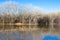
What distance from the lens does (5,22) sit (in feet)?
20.0

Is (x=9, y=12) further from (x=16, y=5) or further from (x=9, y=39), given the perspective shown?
(x=9, y=39)

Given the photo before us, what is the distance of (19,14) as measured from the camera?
20.1 feet

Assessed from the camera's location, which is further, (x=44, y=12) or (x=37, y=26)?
(x=44, y=12)

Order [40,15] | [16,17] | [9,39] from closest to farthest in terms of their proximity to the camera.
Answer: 1. [9,39]
2. [16,17]
3. [40,15]

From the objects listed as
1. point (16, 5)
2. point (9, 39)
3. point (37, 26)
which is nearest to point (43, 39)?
point (9, 39)

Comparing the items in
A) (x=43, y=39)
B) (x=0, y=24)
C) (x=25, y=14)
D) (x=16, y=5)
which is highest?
(x=16, y=5)

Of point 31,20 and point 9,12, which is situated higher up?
point 9,12

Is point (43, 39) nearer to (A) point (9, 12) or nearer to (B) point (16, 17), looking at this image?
(B) point (16, 17)

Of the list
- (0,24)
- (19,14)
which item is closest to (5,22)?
(0,24)

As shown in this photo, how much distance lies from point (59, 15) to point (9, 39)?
3.23 metres

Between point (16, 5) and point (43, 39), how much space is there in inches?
115

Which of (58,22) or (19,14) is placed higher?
(19,14)

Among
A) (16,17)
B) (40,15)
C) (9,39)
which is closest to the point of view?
(9,39)

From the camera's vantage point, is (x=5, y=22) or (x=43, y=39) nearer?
(x=43, y=39)
